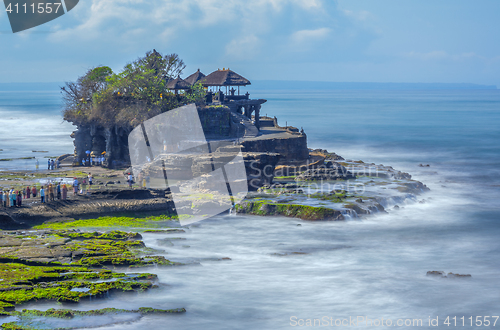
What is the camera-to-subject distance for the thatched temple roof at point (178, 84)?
51.5m

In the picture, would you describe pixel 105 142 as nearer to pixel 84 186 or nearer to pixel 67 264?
pixel 84 186

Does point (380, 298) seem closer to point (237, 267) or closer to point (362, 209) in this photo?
point (237, 267)

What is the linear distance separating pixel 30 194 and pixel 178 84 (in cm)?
2344

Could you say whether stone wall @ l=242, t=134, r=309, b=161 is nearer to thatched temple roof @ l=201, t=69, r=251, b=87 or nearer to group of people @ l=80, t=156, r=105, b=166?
thatched temple roof @ l=201, t=69, r=251, b=87

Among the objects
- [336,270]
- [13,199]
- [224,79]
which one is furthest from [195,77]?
[336,270]

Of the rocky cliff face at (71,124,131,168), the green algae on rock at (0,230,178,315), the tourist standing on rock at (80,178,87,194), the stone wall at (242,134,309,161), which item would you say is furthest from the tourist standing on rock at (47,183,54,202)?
the stone wall at (242,134,309,161)

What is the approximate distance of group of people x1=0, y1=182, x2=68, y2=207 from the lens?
28016mm

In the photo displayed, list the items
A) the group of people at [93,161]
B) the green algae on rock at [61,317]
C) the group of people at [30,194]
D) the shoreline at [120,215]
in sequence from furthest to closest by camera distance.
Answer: the group of people at [93,161]
the group of people at [30,194]
the shoreline at [120,215]
the green algae on rock at [61,317]

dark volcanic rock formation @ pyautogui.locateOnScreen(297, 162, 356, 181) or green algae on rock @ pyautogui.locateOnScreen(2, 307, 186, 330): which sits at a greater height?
dark volcanic rock formation @ pyautogui.locateOnScreen(297, 162, 356, 181)

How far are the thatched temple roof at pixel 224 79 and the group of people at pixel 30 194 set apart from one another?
24.7m

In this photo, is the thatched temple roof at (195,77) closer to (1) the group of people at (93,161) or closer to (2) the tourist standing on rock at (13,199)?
(1) the group of people at (93,161)

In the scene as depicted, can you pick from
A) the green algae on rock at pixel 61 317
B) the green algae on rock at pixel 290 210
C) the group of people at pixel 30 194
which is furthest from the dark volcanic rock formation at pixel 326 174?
the green algae on rock at pixel 61 317

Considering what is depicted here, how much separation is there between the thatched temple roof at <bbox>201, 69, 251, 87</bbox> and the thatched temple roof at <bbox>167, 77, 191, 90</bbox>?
2.12 metres

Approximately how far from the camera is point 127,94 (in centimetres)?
4819
